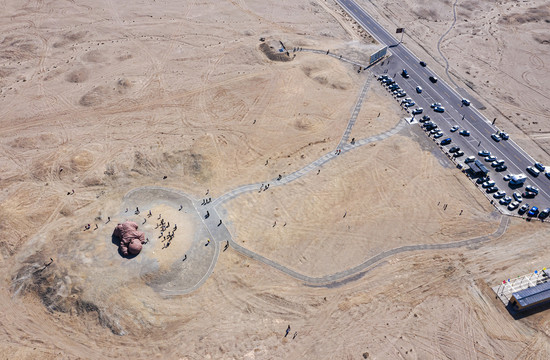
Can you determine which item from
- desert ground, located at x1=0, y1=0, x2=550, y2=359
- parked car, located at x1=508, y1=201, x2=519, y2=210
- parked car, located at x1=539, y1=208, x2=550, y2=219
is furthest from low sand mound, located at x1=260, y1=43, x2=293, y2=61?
parked car, located at x1=539, y1=208, x2=550, y2=219

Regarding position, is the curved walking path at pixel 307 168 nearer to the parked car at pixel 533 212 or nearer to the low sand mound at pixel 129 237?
the low sand mound at pixel 129 237

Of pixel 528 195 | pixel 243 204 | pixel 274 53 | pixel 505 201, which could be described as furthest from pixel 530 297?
pixel 274 53

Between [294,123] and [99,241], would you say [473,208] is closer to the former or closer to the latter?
[294,123]

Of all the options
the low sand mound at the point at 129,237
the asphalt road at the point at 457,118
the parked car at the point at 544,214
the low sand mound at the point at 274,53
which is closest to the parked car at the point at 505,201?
the asphalt road at the point at 457,118

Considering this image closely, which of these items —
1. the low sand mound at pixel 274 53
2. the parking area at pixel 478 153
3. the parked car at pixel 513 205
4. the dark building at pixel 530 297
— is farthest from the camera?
the low sand mound at pixel 274 53

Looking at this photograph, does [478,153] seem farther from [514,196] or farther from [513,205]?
[513,205]

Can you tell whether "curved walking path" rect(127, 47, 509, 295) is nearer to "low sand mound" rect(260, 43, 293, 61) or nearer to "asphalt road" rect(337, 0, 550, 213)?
"asphalt road" rect(337, 0, 550, 213)
